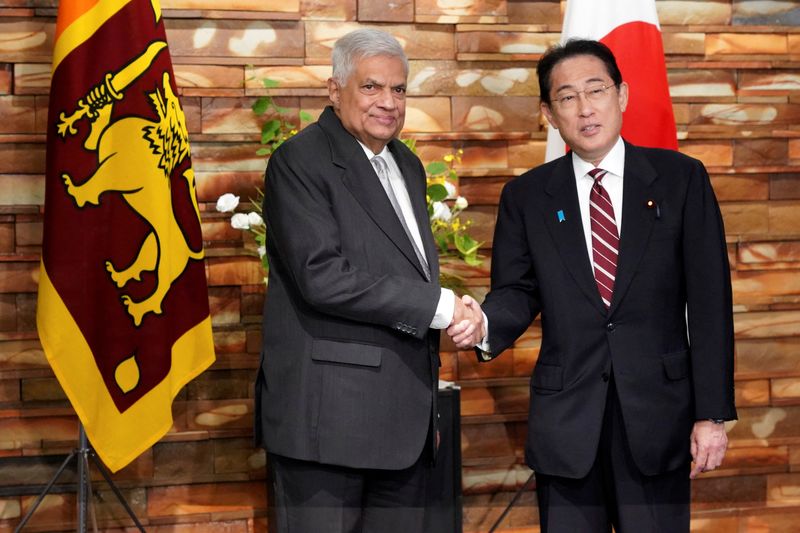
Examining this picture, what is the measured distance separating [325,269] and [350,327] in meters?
0.16

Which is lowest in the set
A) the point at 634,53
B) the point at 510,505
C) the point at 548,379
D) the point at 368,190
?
the point at 510,505

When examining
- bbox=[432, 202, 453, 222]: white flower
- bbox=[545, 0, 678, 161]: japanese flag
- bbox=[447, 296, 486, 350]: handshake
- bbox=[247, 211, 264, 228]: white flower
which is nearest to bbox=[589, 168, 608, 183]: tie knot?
bbox=[447, 296, 486, 350]: handshake

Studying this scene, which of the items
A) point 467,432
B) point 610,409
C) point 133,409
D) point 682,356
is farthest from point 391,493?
point 467,432

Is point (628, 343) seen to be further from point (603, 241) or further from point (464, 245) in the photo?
point (464, 245)

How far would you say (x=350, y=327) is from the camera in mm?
2217

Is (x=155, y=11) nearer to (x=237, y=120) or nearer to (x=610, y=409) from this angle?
(x=237, y=120)

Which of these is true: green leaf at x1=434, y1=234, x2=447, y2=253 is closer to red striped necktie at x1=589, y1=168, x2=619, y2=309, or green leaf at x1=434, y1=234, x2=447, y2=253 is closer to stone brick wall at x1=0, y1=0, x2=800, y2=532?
stone brick wall at x1=0, y1=0, x2=800, y2=532

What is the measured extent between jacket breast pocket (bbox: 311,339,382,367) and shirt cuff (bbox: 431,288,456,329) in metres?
0.17

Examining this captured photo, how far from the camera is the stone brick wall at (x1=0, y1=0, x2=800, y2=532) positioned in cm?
337

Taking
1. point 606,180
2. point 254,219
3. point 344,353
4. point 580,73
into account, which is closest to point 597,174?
point 606,180

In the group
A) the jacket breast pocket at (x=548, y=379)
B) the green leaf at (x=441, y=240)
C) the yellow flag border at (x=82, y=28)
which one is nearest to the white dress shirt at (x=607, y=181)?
the jacket breast pocket at (x=548, y=379)

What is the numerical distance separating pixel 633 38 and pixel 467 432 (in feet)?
5.03

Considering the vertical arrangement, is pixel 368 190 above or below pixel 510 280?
above

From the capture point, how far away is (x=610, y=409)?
2271 mm
